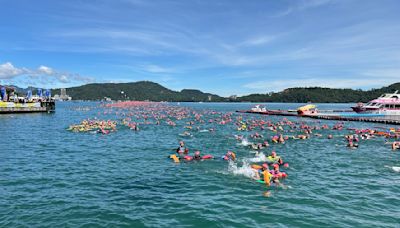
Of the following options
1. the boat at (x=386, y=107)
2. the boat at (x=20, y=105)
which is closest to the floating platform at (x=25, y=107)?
the boat at (x=20, y=105)

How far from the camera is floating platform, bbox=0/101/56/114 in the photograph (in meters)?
71.6

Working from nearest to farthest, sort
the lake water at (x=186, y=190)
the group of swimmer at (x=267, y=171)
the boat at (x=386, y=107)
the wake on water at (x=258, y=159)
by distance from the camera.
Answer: the lake water at (x=186, y=190), the group of swimmer at (x=267, y=171), the wake on water at (x=258, y=159), the boat at (x=386, y=107)

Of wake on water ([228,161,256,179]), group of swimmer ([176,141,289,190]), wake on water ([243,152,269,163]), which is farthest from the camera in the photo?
wake on water ([243,152,269,163])

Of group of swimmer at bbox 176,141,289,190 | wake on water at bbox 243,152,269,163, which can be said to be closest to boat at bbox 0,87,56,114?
group of swimmer at bbox 176,141,289,190

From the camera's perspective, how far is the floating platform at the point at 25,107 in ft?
235

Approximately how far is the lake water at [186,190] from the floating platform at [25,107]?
174 feet

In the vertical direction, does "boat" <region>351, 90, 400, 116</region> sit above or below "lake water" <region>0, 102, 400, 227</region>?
above

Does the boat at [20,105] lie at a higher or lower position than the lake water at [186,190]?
higher

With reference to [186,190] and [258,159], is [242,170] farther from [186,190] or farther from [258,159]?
[186,190]

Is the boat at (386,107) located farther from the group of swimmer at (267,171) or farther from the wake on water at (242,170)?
the wake on water at (242,170)

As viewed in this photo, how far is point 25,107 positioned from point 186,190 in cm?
7488

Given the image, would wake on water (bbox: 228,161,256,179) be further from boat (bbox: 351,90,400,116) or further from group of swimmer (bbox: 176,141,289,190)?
boat (bbox: 351,90,400,116)

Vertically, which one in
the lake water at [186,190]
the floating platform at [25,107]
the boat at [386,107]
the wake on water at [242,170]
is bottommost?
the lake water at [186,190]

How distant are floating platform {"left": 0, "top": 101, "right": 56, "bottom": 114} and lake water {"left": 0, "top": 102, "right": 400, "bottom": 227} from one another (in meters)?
53.1
